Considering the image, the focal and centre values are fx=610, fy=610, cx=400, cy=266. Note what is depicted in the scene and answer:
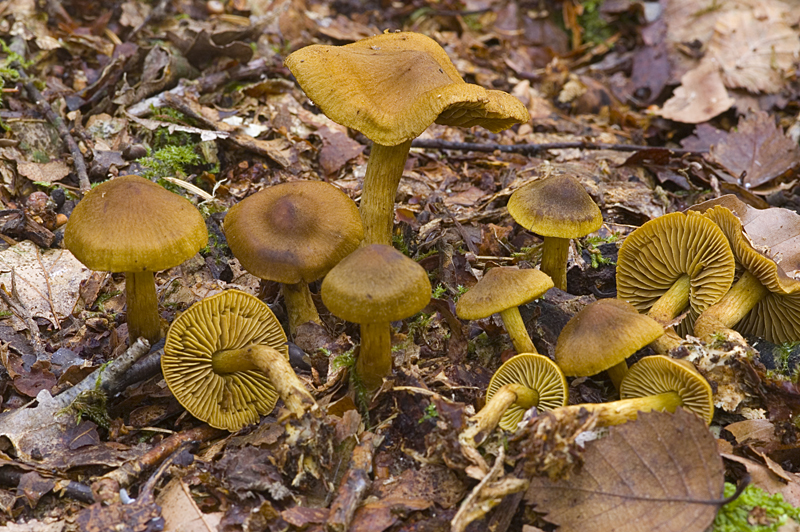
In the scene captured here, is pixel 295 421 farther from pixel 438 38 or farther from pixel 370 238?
pixel 438 38

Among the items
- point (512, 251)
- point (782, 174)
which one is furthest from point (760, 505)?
point (782, 174)

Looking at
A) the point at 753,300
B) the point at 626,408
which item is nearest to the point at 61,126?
the point at 626,408

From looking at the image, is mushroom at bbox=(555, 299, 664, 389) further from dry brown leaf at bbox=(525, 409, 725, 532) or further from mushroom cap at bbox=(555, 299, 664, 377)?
dry brown leaf at bbox=(525, 409, 725, 532)

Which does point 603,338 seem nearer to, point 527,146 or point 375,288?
point 375,288

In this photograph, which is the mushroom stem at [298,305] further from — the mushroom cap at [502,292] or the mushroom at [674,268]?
the mushroom at [674,268]

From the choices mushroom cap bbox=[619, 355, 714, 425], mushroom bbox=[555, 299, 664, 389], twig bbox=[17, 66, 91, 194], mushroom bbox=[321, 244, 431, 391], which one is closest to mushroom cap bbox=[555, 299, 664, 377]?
mushroom bbox=[555, 299, 664, 389]
